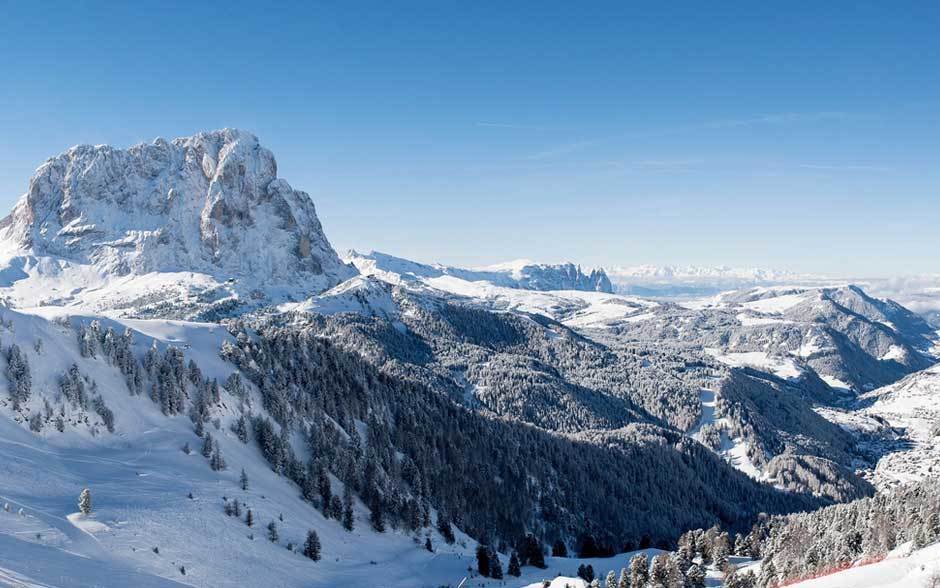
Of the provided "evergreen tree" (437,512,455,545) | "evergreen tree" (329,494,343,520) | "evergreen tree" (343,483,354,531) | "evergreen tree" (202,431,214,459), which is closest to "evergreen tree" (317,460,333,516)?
"evergreen tree" (329,494,343,520)

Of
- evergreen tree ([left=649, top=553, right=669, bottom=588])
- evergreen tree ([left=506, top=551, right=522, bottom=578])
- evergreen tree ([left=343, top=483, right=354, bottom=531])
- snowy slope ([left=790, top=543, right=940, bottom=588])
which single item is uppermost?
snowy slope ([left=790, top=543, right=940, bottom=588])

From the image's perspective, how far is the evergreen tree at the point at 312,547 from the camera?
58.3 meters

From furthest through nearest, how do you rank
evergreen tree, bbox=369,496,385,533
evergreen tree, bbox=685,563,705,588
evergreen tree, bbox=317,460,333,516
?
1. evergreen tree, bbox=369,496,385,533
2. evergreen tree, bbox=317,460,333,516
3. evergreen tree, bbox=685,563,705,588

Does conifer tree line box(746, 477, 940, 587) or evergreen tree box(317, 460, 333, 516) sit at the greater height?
evergreen tree box(317, 460, 333, 516)

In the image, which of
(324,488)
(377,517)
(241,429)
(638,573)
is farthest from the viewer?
(377,517)

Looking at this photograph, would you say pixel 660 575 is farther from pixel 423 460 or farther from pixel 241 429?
pixel 423 460

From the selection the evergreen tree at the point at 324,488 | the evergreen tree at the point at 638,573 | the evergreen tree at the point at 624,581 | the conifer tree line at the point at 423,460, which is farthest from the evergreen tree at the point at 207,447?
the evergreen tree at the point at 638,573

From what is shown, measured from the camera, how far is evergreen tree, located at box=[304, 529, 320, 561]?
5828 centimetres

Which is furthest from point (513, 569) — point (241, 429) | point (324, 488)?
point (241, 429)

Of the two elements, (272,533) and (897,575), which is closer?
(897,575)

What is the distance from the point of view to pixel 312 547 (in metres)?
58.6

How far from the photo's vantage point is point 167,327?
9862cm

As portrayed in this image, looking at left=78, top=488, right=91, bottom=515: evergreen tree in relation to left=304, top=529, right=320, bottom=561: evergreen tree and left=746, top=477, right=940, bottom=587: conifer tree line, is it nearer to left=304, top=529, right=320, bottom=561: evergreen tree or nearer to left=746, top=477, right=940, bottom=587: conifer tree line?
left=304, top=529, right=320, bottom=561: evergreen tree

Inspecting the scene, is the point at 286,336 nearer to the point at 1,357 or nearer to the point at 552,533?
the point at 1,357
